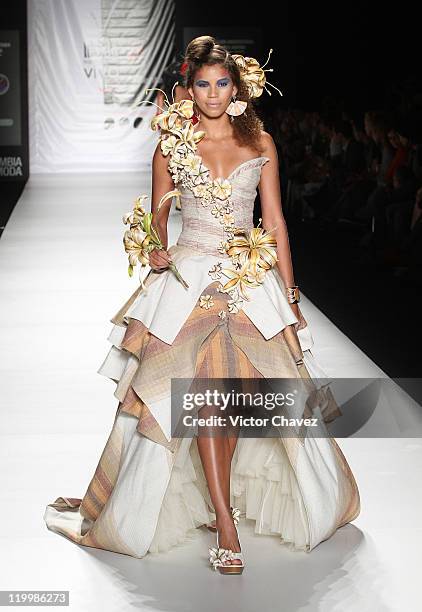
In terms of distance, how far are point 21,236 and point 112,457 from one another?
6.70 m

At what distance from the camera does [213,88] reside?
2865mm

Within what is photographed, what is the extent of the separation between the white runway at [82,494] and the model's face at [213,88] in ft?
3.48

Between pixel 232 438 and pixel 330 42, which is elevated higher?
pixel 330 42

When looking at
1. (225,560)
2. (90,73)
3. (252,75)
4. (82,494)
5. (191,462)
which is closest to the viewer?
(225,560)

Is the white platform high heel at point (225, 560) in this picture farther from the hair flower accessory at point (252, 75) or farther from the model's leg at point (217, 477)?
the hair flower accessory at point (252, 75)

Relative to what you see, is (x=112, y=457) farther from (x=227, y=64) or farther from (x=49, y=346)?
(x=49, y=346)

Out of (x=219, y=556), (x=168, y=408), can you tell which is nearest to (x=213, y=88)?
(x=168, y=408)

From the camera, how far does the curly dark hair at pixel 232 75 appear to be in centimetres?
287

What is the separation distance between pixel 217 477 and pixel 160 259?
524mm

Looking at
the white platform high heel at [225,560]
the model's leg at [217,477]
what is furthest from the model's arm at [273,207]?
the white platform high heel at [225,560]

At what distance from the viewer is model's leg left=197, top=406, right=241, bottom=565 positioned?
112 inches

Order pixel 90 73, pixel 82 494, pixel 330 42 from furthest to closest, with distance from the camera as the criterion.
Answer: pixel 90 73 → pixel 330 42 → pixel 82 494

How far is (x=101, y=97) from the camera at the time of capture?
1689 centimetres

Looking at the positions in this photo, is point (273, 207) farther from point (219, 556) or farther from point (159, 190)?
point (219, 556)
